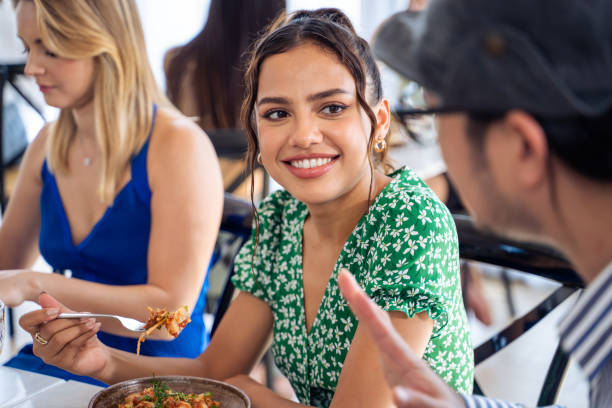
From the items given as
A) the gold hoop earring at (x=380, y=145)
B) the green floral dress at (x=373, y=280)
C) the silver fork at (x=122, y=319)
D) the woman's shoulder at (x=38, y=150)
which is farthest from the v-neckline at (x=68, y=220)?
the gold hoop earring at (x=380, y=145)

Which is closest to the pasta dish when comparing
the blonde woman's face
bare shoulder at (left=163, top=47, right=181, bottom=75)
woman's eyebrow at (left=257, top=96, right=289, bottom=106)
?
woman's eyebrow at (left=257, top=96, right=289, bottom=106)

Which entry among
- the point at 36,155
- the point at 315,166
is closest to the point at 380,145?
the point at 315,166

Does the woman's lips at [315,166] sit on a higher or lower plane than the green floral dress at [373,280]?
higher

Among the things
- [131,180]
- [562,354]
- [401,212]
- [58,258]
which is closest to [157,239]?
[131,180]

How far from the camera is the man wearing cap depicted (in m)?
0.59

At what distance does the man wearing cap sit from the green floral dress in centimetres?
36

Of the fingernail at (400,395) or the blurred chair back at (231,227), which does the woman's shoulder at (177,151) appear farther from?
the fingernail at (400,395)

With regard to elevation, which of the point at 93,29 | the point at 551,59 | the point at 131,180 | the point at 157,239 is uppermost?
the point at 551,59

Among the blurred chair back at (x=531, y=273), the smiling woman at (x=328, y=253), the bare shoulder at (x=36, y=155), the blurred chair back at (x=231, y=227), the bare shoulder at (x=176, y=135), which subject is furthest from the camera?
the bare shoulder at (x=36, y=155)

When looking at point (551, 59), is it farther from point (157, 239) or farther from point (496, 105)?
point (157, 239)

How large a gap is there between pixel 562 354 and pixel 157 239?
0.97 m

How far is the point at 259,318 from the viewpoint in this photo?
1.45 meters

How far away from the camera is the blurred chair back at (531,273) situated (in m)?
1.24

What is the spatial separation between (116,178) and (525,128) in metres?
1.34
